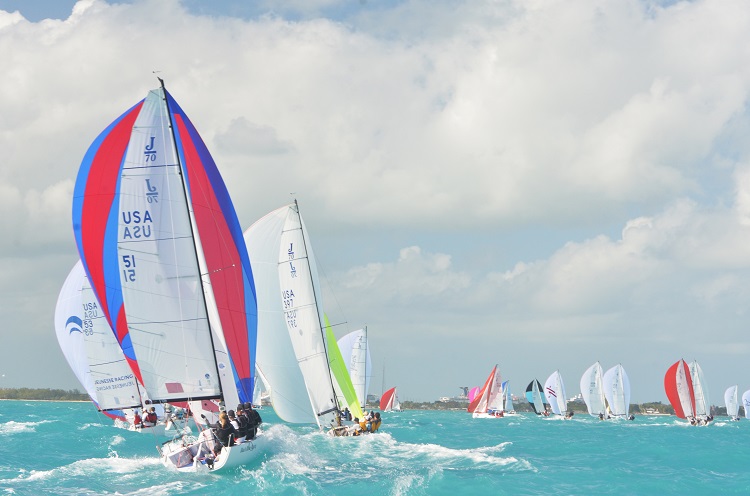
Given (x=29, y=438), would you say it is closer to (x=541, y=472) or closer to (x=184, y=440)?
(x=184, y=440)

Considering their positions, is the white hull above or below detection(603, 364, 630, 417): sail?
below

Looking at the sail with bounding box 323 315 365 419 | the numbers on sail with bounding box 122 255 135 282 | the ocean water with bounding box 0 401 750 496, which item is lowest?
the ocean water with bounding box 0 401 750 496

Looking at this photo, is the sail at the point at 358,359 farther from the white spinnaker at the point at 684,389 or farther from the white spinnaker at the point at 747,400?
the white spinnaker at the point at 747,400

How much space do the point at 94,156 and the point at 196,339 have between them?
5.26 m

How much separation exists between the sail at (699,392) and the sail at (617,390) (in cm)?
919

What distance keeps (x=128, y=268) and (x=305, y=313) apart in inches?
635

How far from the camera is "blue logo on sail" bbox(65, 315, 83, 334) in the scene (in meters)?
41.9

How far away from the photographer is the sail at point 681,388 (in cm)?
7194

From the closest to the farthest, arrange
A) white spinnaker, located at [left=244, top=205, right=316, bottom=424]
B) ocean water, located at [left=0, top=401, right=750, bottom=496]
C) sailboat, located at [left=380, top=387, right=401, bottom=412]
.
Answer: ocean water, located at [left=0, top=401, right=750, bottom=496] < white spinnaker, located at [left=244, top=205, right=316, bottom=424] < sailboat, located at [left=380, top=387, right=401, bottom=412]

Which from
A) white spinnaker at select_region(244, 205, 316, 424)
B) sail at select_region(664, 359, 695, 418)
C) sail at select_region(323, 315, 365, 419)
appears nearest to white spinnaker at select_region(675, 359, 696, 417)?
sail at select_region(664, 359, 695, 418)

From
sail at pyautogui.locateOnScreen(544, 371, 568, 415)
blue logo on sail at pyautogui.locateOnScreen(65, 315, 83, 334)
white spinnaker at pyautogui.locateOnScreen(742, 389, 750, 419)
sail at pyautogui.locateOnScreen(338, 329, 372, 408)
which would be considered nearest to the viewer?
blue logo on sail at pyautogui.locateOnScreen(65, 315, 83, 334)

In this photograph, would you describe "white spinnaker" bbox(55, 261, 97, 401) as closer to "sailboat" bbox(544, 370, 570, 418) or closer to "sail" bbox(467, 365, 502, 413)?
"sail" bbox(467, 365, 502, 413)

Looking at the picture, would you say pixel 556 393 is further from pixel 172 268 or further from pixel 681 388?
Result: pixel 172 268

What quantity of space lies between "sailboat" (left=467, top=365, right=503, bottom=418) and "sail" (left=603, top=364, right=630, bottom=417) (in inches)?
389
